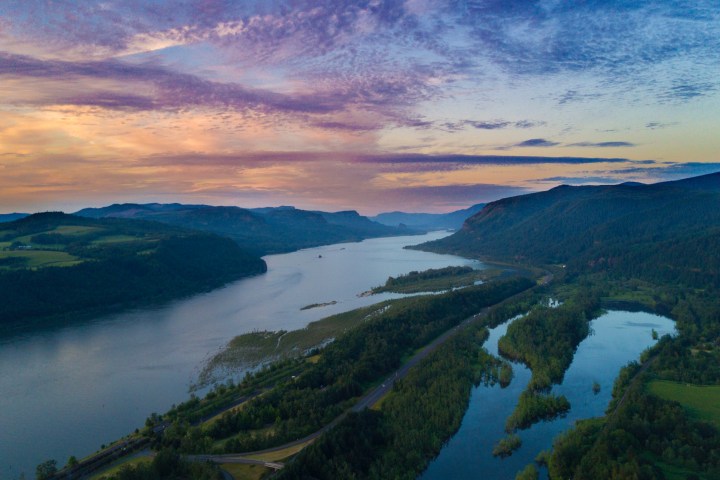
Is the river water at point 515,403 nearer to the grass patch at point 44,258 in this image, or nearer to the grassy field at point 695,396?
the grassy field at point 695,396

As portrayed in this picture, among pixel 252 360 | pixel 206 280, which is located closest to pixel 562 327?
pixel 252 360

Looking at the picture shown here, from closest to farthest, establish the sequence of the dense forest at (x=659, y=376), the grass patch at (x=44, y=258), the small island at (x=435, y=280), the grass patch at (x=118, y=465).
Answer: the dense forest at (x=659, y=376), the grass patch at (x=118, y=465), the grass patch at (x=44, y=258), the small island at (x=435, y=280)

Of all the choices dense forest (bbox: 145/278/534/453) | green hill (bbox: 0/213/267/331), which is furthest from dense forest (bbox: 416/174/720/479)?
green hill (bbox: 0/213/267/331)

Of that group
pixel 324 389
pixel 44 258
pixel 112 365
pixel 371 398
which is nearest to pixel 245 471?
pixel 324 389

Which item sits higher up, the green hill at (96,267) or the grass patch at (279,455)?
the green hill at (96,267)

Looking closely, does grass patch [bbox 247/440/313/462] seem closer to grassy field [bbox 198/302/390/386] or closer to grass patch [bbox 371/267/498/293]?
grassy field [bbox 198/302/390/386]

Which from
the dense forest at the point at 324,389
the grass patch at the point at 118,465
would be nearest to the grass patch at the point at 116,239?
the dense forest at the point at 324,389
